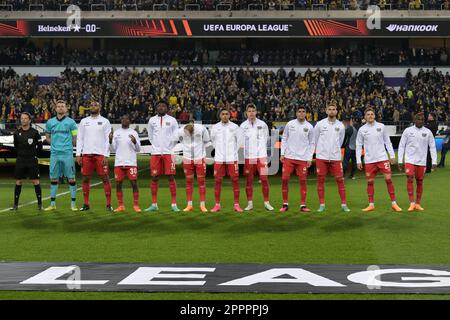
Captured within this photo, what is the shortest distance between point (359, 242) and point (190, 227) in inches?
119

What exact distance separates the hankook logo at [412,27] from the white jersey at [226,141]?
30060 mm

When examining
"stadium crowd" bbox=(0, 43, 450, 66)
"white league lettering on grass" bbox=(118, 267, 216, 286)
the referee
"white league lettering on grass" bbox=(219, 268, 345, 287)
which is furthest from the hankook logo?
"white league lettering on grass" bbox=(118, 267, 216, 286)

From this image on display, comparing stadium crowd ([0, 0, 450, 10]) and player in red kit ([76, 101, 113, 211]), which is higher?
stadium crowd ([0, 0, 450, 10])

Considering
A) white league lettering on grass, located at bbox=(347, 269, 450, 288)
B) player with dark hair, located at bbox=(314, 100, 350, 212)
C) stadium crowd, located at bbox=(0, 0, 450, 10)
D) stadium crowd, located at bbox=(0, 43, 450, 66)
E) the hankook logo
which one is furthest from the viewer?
stadium crowd, located at bbox=(0, 43, 450, 66)

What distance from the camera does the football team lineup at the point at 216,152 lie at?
1478cm

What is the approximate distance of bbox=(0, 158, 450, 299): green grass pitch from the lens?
33.0ft

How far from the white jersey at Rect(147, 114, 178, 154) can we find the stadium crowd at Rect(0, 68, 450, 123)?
18881mm

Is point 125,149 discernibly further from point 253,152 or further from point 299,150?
point 299,150

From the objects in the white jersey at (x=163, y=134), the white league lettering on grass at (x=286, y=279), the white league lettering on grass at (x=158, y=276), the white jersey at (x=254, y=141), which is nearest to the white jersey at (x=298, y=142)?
the white jersey at (x=254, y=141)

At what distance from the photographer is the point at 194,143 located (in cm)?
1502

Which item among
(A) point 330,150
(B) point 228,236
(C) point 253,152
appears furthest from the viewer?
(C) point 253,152

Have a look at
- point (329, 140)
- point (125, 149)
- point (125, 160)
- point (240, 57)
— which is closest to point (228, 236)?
point (329, 140)

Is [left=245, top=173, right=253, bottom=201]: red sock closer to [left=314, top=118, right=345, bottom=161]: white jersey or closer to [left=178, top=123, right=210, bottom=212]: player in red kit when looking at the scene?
[left=178, top=123, right=210, bottom=212]: player in red kit

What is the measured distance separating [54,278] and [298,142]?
711 cm
